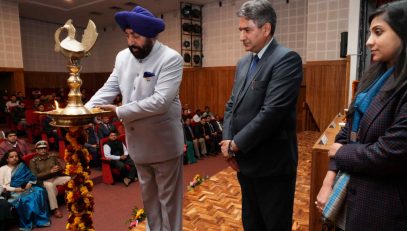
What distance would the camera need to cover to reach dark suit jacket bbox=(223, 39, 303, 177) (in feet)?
4.86

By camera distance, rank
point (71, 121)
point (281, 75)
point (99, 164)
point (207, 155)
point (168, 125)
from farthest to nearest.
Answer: point (207, 155), point (99, 164), point (168, 125), point (281, 75), point (71, 121)

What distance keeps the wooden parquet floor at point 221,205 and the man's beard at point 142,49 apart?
5.91 feet

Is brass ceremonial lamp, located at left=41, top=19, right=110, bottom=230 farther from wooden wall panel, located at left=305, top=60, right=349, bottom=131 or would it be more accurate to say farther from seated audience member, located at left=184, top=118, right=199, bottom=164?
wooden wall panel, located at left=305, top=60, right=349, bottom=131

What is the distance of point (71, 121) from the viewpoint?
1246 millimetres

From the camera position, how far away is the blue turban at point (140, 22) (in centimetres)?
151

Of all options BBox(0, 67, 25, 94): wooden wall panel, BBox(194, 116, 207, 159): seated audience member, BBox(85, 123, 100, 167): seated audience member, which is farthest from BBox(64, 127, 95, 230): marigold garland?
BBox(0, 67, 25, 94): wooden wall panel

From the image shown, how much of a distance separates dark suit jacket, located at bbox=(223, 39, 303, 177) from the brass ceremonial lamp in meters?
0.74

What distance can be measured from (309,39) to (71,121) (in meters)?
7.85

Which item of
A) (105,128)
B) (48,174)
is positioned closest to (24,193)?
(48,174)

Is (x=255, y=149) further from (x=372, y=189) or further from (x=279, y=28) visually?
(x=279, y=28)

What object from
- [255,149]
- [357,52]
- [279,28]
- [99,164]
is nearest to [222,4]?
[279,28]

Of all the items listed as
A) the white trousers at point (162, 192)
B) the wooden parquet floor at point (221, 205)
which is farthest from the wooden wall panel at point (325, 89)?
the white trousers at point (162, 192)

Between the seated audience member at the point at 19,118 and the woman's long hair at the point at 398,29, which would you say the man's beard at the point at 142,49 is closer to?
the woman's long hair at the point at 398,29

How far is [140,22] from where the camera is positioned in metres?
1.53
